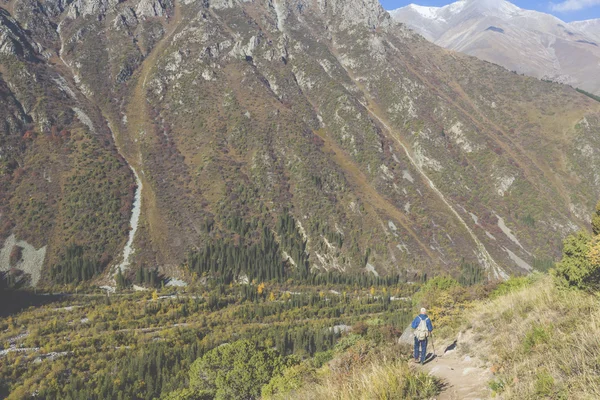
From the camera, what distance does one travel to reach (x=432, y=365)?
11852mm

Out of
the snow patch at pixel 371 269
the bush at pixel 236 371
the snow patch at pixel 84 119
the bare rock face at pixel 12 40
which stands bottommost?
the bush at pixel 236 371

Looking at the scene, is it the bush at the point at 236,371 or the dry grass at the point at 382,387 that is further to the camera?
the bush at the point at 236,371

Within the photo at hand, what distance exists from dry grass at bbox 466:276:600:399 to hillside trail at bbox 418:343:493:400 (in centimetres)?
46

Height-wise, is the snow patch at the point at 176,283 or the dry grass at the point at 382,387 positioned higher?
the dry grass at the point at 382,387

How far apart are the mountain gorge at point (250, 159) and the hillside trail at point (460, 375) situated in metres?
93.9

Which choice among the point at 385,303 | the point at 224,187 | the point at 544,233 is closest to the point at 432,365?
the point at 385,303

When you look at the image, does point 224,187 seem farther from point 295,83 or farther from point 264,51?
point 264,51

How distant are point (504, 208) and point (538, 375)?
16256 cm

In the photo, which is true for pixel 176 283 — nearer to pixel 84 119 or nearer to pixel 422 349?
pixel 84 119

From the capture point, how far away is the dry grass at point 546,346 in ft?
19.2

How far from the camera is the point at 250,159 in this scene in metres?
134

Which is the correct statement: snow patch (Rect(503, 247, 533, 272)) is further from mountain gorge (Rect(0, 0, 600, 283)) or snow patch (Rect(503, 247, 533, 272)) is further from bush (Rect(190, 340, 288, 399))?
bush (Rect(190, 340, 288, 399))

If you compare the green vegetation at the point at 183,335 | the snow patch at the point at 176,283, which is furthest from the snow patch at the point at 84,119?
the snow patch at the point at 176,283

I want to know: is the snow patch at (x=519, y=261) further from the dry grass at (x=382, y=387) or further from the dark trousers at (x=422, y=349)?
the dry grass at (x=382, y=387)
